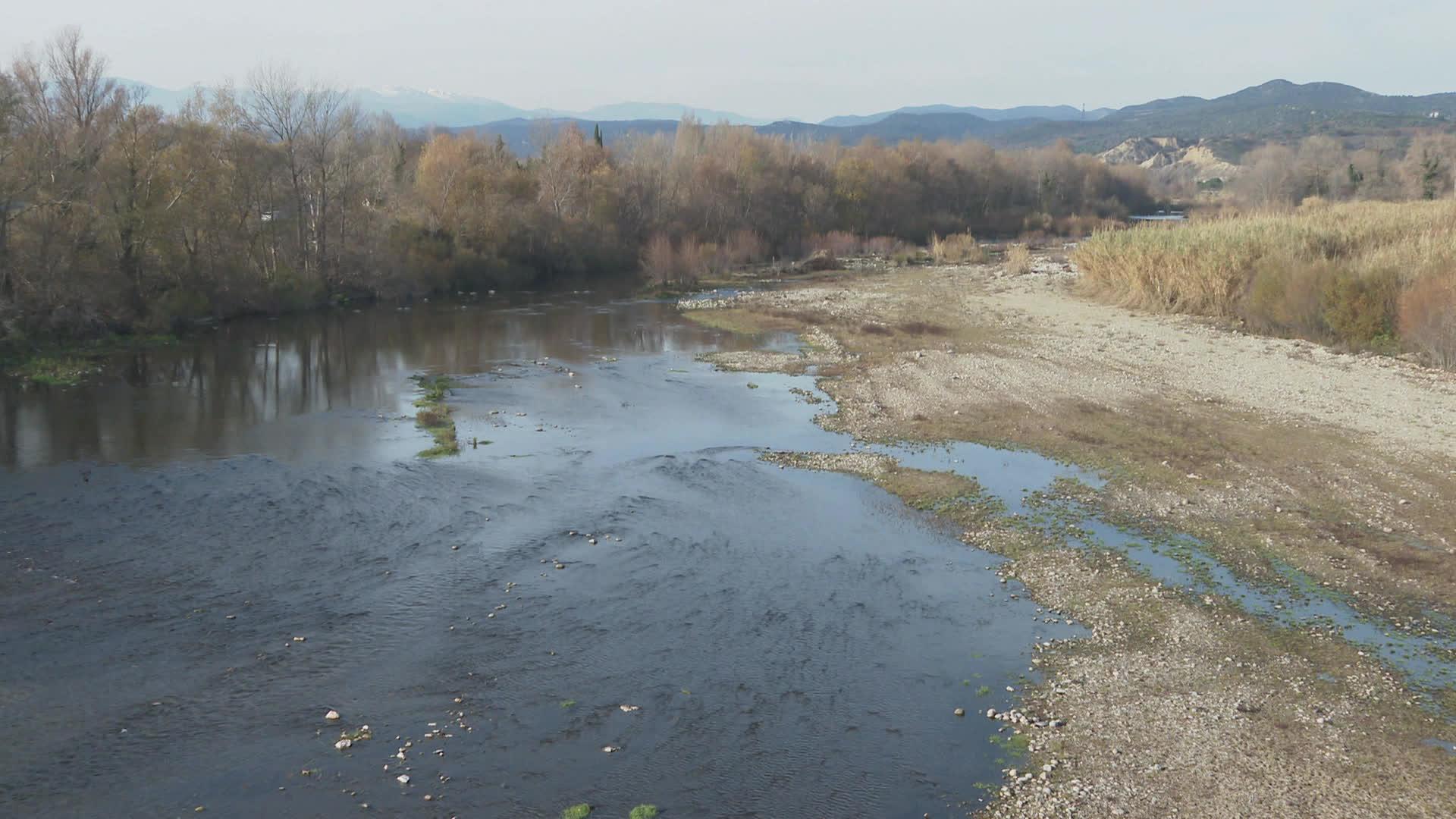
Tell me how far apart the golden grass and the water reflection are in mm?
15447

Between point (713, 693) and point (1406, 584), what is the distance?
9.66 m

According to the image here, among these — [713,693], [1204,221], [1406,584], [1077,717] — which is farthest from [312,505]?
[1204,221]

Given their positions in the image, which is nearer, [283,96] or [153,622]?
[153,622]

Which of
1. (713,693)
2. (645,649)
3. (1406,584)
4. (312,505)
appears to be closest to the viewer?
(713,693)

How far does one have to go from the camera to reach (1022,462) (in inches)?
795

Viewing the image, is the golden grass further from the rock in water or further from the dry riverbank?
the rock in water

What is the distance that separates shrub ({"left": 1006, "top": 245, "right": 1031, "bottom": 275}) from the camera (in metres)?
56.4

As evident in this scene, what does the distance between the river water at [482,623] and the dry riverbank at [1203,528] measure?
0.92 m

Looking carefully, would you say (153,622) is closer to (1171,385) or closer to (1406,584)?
(1406,584)

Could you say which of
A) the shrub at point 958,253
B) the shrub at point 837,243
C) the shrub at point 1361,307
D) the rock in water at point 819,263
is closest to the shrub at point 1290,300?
the shrub at point 1361,307

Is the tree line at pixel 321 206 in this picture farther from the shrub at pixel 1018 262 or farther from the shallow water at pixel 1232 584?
the shallow water at pixel 1232 584

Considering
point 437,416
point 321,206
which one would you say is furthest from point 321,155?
point 437,416

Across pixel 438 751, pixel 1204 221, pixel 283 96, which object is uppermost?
pixel 283 96

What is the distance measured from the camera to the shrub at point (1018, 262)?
56.4 m
